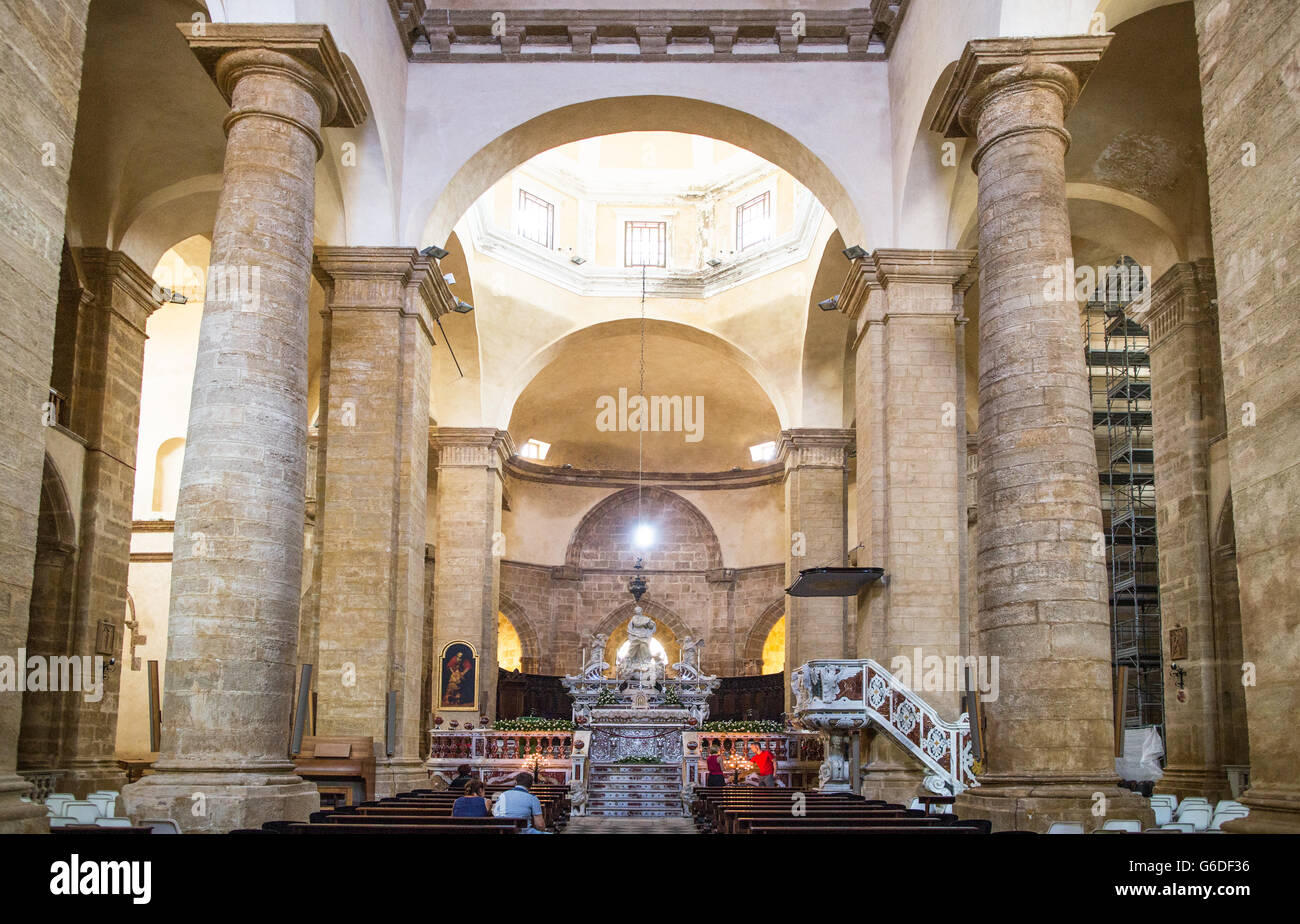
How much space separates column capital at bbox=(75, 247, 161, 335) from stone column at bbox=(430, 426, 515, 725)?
9.17 metres

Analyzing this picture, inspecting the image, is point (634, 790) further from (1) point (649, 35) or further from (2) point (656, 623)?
(2) point (656, 623)

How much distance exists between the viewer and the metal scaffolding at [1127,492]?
24406 millimetres

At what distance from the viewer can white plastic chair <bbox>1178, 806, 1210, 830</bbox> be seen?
39.0 ft

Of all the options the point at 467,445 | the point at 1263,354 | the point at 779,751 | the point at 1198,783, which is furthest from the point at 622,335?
the point at 1263,354

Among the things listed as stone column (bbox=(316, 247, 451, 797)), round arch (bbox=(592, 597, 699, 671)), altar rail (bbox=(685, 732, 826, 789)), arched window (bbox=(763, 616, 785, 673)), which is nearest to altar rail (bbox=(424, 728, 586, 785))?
altar rail (bbox=(685, 732, 826, 789))

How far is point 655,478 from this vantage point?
35.9 metres

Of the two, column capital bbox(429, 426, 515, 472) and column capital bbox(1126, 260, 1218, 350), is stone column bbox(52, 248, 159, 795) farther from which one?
column capital bbox(1126, 260, 1218, 350)

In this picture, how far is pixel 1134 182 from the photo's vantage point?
1764 cm

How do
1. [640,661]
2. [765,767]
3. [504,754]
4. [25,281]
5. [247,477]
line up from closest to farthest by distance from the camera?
[25,281], [247,477], [765,767], [504,754], [640,661]

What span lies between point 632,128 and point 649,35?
1.58 meters

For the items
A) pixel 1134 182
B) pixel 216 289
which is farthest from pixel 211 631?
pixel 1134 182

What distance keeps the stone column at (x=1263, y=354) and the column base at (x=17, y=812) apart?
6582 mm
